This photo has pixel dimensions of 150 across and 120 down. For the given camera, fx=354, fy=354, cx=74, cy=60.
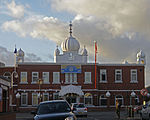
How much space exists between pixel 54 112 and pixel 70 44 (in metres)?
45.8

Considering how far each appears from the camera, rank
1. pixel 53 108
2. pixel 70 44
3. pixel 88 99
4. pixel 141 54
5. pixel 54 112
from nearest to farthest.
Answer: pixel 54 112 < pixel 53 108 < pixel 88 99 < pixel 70 44 < pixel 141 54

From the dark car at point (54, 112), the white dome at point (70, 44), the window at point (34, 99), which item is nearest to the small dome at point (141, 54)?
the white dome at point (70, 44)

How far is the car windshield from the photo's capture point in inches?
642

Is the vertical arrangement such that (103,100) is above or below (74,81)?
below

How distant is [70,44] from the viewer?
61.6m

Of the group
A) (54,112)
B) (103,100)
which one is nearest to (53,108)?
(54,112)

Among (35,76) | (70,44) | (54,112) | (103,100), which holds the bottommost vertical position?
(103,100)

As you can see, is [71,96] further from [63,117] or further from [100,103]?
[63,117]

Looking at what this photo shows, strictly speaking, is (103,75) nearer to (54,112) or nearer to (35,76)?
(35,76)

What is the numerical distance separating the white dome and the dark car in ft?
147

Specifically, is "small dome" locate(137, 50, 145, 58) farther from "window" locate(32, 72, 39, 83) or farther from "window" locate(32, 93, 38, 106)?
"window" locate(32, 93, 38, 106)

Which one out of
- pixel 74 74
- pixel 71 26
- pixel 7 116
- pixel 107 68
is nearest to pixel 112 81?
pixel 107 68

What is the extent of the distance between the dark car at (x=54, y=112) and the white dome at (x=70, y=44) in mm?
44835

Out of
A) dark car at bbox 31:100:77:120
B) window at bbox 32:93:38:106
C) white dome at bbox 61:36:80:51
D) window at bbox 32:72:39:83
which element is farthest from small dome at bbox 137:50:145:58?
dark car at bbox 31:100:77:120
